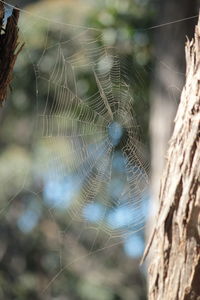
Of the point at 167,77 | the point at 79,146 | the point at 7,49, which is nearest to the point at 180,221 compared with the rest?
the point at 7,49

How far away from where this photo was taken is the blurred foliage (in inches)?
412

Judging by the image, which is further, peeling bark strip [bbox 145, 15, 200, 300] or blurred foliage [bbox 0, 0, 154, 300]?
blurred foliage [bbox 0, 0, 154, 300]

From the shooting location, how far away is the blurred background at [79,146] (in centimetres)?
555

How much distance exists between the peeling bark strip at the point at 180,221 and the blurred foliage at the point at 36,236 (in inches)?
283

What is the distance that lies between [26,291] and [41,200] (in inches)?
49.6

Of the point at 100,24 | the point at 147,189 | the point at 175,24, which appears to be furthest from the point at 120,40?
the point at 147,189

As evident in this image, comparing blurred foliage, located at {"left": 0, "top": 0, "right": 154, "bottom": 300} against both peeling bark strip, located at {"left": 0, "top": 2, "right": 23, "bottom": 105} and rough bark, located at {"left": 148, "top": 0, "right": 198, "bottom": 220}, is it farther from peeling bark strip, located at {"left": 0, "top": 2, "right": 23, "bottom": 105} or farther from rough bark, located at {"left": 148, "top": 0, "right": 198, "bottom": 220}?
peeling bark strip, located at {"left": 0, "top": 2, "right": 23, "bottom": 105}

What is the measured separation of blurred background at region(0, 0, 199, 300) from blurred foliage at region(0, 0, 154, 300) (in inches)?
0.7

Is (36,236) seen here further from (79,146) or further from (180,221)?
(180,221)

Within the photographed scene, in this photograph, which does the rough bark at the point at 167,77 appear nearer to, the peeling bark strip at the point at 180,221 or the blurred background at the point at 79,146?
the blurred background at the point at 79,146

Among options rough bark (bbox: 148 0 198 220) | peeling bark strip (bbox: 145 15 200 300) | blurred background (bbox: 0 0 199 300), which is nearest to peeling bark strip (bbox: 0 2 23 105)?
peeling bark strip (bbox: 145 15 200 300)

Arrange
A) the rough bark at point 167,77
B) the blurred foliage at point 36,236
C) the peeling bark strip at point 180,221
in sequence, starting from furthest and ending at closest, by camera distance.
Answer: the blurred foliage at point 36,236, the rough bark at point 167,77, the peeling bark strip at point 180,221

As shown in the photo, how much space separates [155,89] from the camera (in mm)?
5844

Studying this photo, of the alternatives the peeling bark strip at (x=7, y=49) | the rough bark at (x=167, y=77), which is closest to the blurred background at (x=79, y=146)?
the rough bark at (x=167, y=77)
